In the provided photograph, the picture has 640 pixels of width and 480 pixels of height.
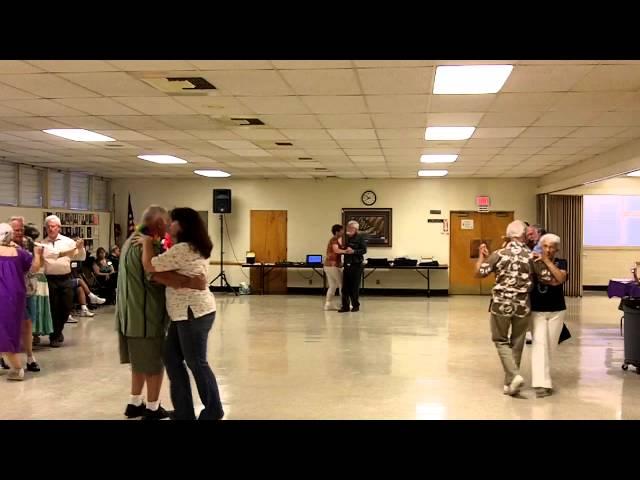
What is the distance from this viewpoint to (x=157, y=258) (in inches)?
141

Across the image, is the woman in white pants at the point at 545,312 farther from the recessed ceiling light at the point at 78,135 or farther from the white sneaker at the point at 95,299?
the white sneaker at the point at 95,299

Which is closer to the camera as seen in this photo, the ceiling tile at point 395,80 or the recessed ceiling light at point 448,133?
the ceiling tile at point 395,80

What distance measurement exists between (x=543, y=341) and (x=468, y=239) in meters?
8.76

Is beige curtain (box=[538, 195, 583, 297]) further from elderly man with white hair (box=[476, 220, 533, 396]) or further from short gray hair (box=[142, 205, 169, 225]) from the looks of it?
short gray hair (box=[142, 205, 169, 225])

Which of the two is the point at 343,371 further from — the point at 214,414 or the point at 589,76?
the point at 589,76

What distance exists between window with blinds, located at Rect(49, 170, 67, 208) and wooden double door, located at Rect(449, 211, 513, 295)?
28.2 ft

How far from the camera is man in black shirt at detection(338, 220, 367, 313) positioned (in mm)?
10062

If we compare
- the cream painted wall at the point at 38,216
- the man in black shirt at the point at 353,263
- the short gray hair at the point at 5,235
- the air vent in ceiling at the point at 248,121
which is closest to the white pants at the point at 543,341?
the air vent in ceiling at the point at 248,121

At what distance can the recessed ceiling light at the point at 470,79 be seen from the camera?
4523 mm

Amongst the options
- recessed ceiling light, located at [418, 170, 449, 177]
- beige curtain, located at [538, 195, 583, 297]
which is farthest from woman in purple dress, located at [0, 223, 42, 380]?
beige curtain, located at [538, 195, 583, 297]

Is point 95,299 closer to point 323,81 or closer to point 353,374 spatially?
point 353,374

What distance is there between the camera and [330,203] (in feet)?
45.6

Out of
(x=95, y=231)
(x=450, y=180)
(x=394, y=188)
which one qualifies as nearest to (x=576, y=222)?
(x=450, y=180)

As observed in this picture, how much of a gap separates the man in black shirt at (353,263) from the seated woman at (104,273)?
424 centimetres
